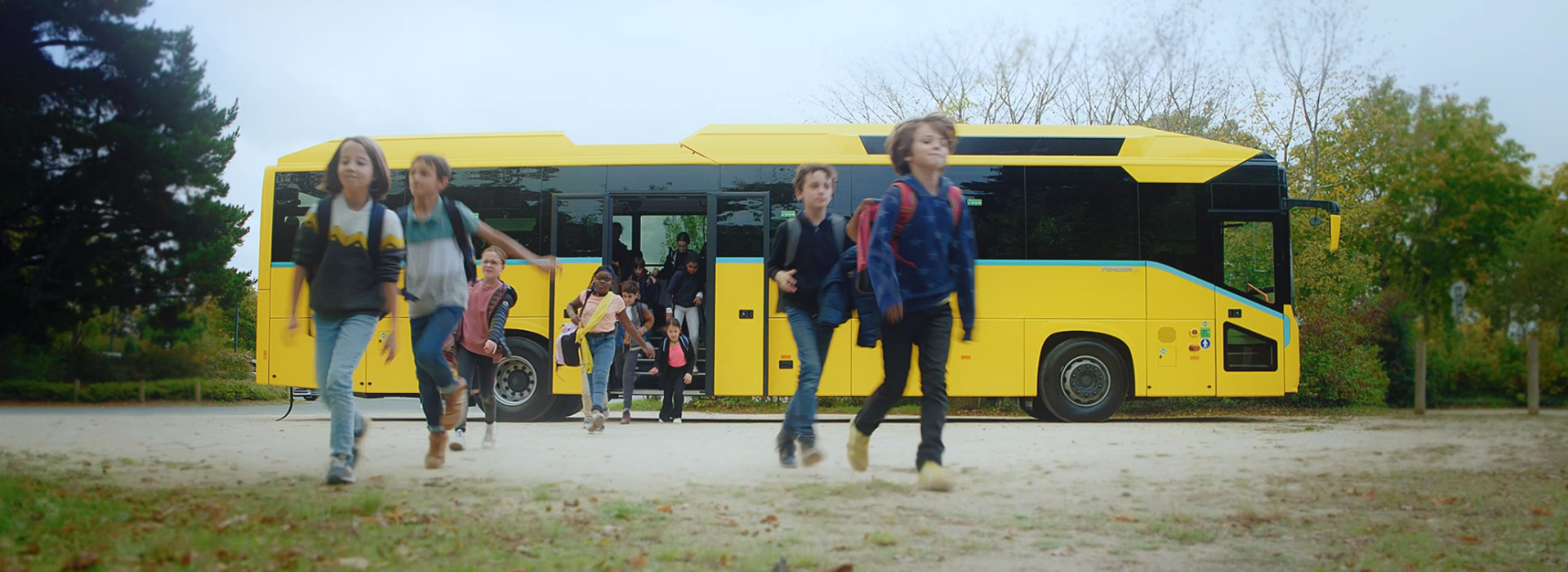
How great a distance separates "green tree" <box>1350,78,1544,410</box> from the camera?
1125 centimetres

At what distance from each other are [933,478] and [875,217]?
4.75 feet

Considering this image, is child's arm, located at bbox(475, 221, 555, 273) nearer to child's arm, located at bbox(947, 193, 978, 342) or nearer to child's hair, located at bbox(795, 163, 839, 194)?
child's hair, located at bbox(795, 163, 839, 194)

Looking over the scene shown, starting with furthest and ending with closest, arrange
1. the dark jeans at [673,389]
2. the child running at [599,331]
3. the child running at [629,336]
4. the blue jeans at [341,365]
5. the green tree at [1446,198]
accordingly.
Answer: the dark jeans at [673,389] < the child running at [629,336] < the green tree at [1446,198] < the child running at [599,331] < the blue jeans at [341,365]

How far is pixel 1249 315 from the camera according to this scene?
1282 centimetres

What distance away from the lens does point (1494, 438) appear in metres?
10.0

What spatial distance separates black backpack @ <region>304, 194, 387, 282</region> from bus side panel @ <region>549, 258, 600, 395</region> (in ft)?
21.5

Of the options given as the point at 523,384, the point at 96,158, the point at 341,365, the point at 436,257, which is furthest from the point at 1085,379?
the point at 96,158

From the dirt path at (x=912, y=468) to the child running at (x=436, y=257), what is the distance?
840 millimetres

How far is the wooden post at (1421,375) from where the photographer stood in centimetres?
1391

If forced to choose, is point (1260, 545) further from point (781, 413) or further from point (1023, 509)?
point (781, 413)

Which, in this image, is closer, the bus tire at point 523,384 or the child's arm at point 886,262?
the child's arm at point 886,262

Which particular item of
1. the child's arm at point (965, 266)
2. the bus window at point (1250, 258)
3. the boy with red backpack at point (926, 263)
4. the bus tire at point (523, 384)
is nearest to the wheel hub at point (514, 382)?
the bus tire at point (523, 384)

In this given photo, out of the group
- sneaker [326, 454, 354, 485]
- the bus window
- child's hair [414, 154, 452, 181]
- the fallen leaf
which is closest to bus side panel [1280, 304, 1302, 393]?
the bus window

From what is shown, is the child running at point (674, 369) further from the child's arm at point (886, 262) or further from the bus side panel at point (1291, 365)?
the bus side panel at point (1291, 365)
